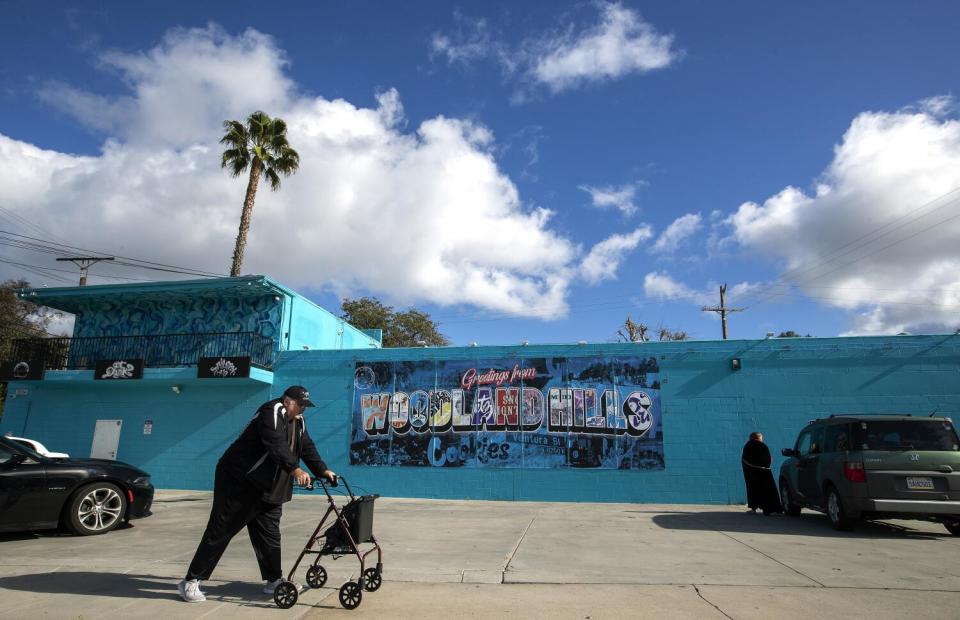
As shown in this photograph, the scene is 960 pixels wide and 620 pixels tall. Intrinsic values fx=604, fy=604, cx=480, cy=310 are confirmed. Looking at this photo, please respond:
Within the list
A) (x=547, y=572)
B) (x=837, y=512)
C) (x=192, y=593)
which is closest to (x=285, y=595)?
(x=192, y=593)

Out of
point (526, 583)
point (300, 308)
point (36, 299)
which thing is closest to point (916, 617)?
point (526, 583)

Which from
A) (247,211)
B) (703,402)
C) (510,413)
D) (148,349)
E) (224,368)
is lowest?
(510,413)

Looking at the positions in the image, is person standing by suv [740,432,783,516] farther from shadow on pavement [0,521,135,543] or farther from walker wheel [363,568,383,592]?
shadow on pavement [0,521,135,543]

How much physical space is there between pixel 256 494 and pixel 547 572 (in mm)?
2801

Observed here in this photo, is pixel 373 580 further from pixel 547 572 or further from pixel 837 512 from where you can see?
pixel 837 512

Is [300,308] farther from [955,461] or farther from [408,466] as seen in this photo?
[955,461]

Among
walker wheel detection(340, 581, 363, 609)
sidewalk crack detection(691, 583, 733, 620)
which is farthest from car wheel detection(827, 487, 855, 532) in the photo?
walker wheel detection(340, 581, 363, 609)

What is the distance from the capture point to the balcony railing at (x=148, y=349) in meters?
16.5

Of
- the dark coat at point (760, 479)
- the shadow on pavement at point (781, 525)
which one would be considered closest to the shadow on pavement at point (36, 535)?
Answer: the shadow on pavement at point (781, 525)

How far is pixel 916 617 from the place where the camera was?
171 inches

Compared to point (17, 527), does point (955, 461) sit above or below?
above

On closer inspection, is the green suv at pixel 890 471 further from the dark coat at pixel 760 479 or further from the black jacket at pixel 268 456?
the black jacket at pixel 268 456

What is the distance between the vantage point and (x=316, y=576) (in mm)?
4832

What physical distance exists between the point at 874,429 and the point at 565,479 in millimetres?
6939
